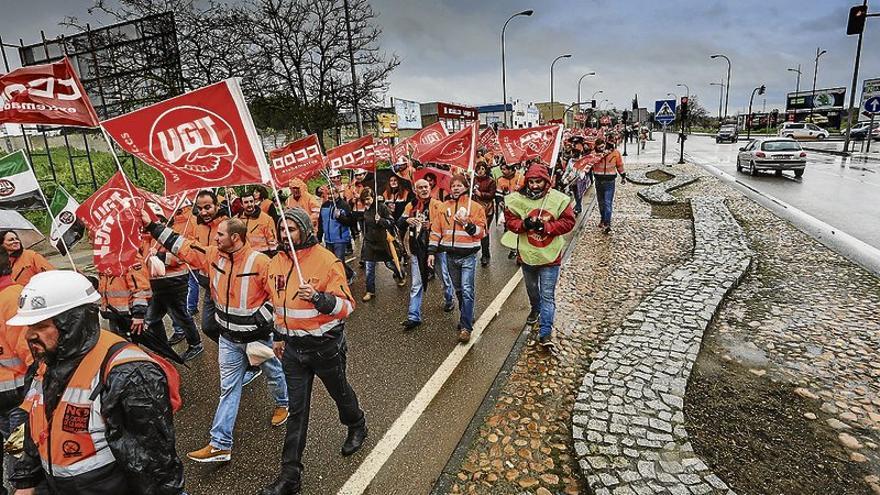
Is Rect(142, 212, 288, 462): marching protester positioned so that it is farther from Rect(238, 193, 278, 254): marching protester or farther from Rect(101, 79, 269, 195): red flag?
Rect(238, 193, 278, 254): marching protester

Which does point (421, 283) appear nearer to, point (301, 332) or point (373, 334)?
point (373, 334)

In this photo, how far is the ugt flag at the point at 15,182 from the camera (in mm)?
4809

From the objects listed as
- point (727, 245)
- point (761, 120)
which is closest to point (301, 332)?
point (727, 245)

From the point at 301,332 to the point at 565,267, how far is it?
18.7 feet

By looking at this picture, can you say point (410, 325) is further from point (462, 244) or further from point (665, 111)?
point (665, 111)

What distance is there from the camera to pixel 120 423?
6.86 feet

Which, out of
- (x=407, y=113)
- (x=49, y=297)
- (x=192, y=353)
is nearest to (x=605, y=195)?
(x=192, y=353)

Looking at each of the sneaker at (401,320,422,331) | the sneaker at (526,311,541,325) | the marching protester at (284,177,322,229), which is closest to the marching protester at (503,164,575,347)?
the sneaker at (526,311,541,325)

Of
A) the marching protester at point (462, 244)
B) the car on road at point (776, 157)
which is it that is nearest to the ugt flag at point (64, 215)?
the marching protester at point (462, 244)

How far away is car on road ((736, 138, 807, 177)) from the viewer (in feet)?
62.7

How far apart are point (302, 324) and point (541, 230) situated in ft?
8.92

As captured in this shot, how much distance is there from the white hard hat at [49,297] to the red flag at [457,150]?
15.9 feet

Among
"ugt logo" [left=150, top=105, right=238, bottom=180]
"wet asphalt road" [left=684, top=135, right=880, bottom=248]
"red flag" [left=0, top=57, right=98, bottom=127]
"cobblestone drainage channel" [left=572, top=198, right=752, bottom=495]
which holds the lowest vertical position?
"wet asphalt road" [left=684, top=135, right=880, bottom=248]

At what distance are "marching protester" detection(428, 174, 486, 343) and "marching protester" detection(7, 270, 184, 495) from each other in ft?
12.0
